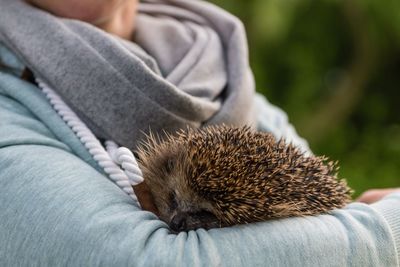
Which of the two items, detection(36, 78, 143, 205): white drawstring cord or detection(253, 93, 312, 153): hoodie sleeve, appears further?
detection(253, 93, 312, 153): hoodie sleeve

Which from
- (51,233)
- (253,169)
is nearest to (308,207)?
(253,169)

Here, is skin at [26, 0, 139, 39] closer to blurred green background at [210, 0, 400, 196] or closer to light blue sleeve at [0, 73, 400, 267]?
light blue sleeve at [0, 73, 400, 267]

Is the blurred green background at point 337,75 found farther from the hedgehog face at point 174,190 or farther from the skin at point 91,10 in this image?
the hedgehog face at point 174,190

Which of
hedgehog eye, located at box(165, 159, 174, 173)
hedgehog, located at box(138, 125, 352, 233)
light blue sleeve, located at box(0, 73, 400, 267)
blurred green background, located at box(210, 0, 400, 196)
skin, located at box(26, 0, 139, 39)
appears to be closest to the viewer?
light blue sleeve, located at box(0, 73, 400, 267)

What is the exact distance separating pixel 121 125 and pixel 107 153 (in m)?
0.12

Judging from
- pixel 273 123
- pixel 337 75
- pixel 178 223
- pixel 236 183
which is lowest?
pixel 337 75

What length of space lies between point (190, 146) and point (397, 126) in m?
4.10

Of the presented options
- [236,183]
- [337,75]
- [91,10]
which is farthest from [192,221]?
[337,75]

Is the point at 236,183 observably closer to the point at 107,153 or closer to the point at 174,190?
the point at 174,190

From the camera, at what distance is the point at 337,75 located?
226 inches

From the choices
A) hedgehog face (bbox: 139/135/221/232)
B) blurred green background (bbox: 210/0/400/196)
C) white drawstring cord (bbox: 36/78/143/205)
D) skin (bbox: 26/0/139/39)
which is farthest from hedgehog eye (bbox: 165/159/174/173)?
blurred green background (bbox: 210/0/400/196)

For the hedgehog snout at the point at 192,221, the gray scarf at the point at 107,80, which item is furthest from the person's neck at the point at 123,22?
the hedgehog snout at the point at 192,221

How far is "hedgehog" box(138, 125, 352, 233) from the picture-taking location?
1.63m

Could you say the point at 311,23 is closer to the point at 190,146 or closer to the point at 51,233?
the point at 190,146
